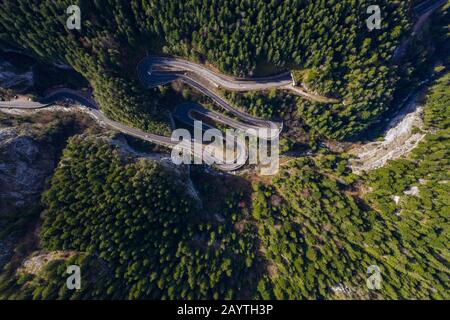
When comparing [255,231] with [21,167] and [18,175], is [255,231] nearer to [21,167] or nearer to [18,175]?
[18,175]

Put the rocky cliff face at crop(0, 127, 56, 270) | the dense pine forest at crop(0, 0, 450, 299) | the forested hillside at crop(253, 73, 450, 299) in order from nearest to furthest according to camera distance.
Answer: the rocky cliff face at crop(0, 127, 56, 270) < the dense pine forest at crop(0, 0, 450, 299) < the forested hillside at crop(253, 73, 450, 299)

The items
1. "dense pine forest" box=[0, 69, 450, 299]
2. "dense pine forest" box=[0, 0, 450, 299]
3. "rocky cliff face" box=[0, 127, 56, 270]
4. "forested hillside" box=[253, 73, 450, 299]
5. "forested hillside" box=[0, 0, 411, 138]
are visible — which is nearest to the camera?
"rocky cliff face" box=[0, 127, 56, 270]

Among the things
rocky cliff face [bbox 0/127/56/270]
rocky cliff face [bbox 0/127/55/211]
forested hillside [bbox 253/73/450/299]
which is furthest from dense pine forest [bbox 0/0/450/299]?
rocky cliff face [bbox 0/127/55/211]

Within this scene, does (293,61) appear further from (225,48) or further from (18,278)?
(18,278)

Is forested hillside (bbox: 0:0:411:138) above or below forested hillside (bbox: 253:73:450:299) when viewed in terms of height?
above

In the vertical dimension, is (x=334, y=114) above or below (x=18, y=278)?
above

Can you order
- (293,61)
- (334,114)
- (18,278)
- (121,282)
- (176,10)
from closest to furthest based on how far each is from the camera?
1. (18,278)
2. (121,282)
3. (176,10)
4. (293,61)
5. (334,114)

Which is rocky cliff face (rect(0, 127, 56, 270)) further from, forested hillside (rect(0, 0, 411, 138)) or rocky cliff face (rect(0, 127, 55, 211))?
forested hillside (rect(0, 0, 411, 138))

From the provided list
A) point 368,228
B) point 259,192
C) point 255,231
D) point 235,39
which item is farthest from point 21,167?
point 368,228

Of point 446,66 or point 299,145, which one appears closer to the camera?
point 446,66
